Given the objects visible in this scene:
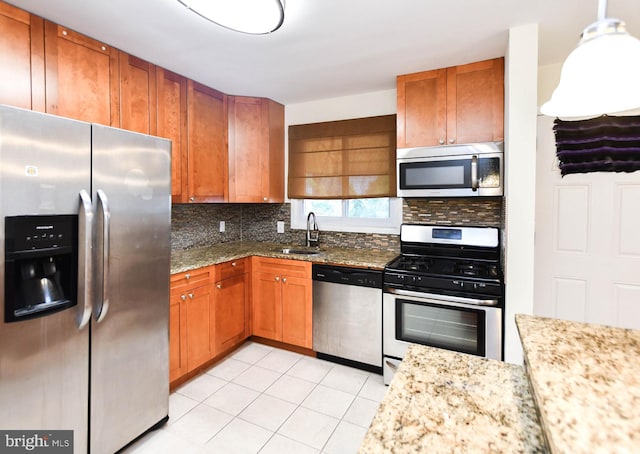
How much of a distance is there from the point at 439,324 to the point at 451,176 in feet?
3.57

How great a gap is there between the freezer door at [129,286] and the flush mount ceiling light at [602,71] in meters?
1.89

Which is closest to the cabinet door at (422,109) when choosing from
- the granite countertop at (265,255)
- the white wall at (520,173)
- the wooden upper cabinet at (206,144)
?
the white wall at (520,173)

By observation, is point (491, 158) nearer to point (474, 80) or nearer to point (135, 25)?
point (474, 80)

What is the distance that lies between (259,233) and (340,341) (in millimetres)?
1637

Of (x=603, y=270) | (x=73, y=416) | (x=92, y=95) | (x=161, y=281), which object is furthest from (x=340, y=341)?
(x=92, y=95)

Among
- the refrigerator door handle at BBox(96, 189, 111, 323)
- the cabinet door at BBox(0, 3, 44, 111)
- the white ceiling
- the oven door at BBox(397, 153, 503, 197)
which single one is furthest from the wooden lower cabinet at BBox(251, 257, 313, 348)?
the cabinet door at BBox(0, 3, 44, 111)

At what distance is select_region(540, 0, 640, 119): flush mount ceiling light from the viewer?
0.88m

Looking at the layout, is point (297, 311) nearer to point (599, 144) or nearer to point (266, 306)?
point (266, 306)

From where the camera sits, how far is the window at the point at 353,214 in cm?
313

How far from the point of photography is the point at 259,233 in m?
3.81

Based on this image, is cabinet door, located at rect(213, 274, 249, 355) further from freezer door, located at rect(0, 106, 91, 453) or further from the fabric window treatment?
the fabric window treatment

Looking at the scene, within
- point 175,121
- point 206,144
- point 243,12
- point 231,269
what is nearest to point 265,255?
point 231,269

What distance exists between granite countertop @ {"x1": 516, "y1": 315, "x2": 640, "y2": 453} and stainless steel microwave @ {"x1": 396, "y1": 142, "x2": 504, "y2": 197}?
135cm

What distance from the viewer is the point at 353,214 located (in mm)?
3361
